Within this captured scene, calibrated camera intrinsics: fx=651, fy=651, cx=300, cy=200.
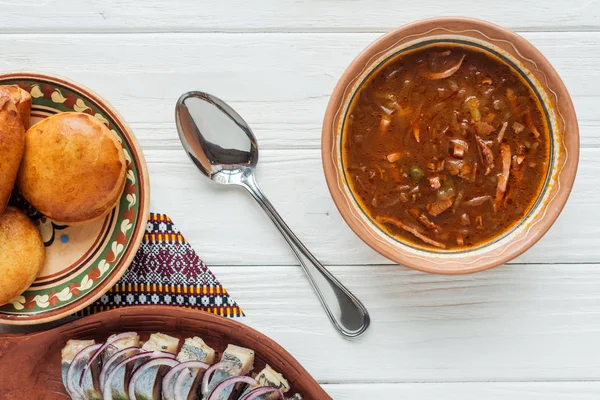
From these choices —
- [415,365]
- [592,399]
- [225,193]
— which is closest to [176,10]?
[225,193]

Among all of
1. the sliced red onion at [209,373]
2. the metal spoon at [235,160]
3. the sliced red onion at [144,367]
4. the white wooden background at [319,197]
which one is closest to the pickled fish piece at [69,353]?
the sliced red onion at [144,367]

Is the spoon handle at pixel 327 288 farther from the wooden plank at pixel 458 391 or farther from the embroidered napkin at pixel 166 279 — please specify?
the embroidered napkin at pixel 166 279

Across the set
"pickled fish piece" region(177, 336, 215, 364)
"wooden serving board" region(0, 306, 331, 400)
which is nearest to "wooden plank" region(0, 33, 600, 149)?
"wooden serving board" region(0, 306, 331, 400)

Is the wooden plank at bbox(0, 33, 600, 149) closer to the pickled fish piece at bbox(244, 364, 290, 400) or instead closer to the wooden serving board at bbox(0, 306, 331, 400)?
the wooden serving board at bbox(0, 306, 331, 400)

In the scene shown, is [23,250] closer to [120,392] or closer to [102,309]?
[102,309]

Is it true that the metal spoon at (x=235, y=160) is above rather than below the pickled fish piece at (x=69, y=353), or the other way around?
above

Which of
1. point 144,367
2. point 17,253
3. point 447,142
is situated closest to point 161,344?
Result: point 144,367
